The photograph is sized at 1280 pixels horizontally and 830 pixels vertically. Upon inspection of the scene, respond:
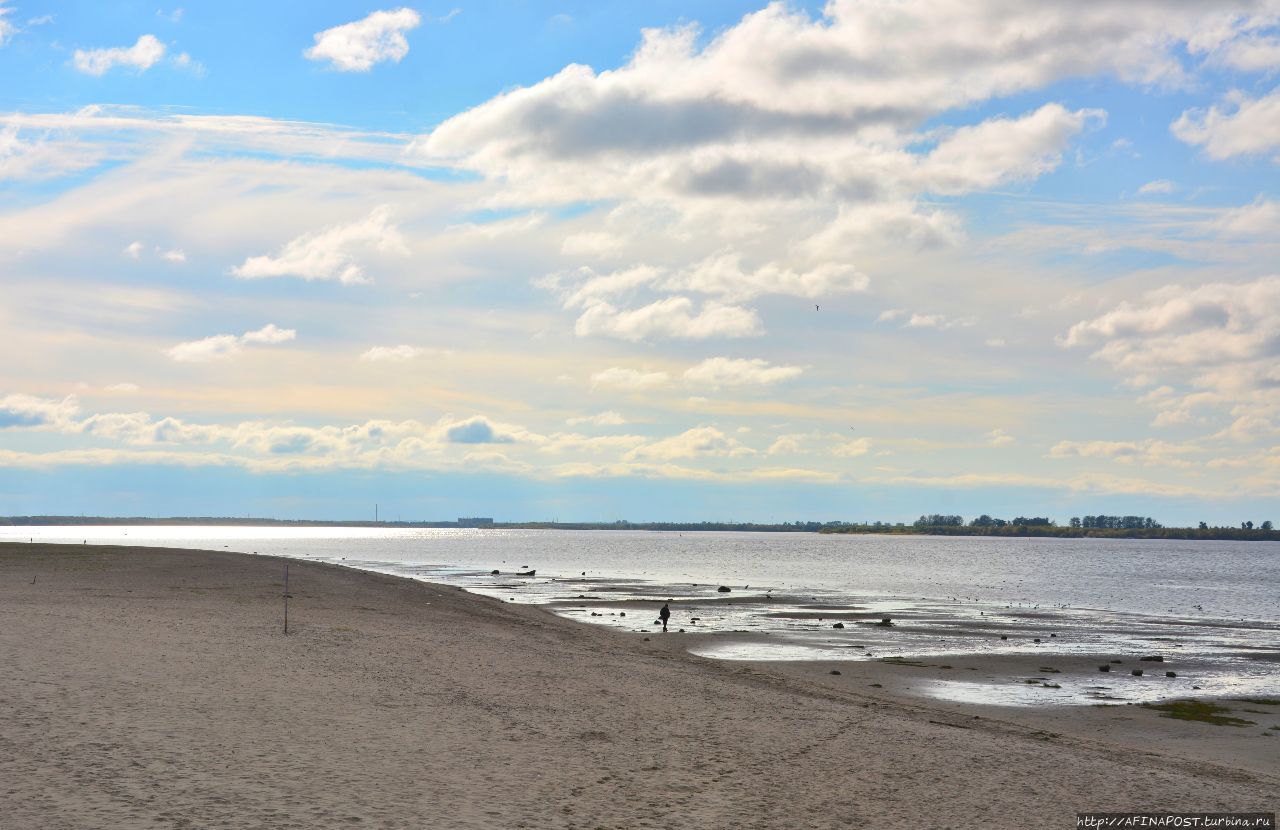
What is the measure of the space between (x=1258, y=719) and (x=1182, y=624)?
39.7 metres

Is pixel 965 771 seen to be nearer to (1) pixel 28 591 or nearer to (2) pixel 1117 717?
(2) pixel 1117 717

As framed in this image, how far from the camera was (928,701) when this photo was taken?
108ft

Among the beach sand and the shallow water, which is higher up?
the beach sand

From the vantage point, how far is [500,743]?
1986 cm

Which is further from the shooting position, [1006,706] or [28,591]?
[28,591]

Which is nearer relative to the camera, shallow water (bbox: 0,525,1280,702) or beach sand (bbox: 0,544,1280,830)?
beach sand (bbox: 0,544,1280,830)

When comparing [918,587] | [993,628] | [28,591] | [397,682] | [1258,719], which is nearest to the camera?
[397,682]

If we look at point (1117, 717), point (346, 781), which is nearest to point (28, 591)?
point (346, 781)

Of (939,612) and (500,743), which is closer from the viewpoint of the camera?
(500,743)

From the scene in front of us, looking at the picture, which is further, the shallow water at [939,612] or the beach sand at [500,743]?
the shallow water at [939,612]

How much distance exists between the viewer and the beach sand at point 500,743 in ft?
50.2

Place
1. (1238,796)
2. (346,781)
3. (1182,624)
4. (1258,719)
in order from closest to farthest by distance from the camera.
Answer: (346,781) → (1238,796) → (1258,719) → (1182,624)

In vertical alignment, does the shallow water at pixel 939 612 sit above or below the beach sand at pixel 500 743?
below

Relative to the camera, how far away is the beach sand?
15.3m
